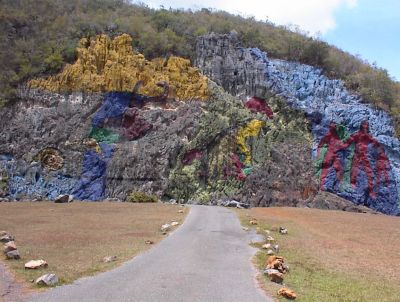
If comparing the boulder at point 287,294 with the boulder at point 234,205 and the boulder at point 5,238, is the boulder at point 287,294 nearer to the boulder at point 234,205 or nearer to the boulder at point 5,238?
the boulder at point 5,238

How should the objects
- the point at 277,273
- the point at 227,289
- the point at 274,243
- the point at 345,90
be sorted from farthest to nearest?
1. the point at 345,90
2. the point at 274,243
3. the point at 277,273
4. the point at 227,289

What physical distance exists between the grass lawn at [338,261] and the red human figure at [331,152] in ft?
64.1

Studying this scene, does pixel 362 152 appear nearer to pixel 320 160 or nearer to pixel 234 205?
pixel 320 160

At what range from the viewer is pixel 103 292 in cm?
1045

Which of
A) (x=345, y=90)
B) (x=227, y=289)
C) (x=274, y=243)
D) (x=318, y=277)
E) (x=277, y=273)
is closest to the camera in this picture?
(x=227, y=289)

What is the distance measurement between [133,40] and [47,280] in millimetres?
46885

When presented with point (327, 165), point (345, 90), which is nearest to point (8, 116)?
point (327, 165)

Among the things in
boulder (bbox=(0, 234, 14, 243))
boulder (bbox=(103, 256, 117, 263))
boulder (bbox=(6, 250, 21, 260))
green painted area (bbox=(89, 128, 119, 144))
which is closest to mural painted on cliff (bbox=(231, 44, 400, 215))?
green painted area (bbox=(89, 128, 119, 144))

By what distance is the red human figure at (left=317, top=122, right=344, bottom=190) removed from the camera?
4912 cm

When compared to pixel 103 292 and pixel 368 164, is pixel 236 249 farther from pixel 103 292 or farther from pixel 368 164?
pixel 368 164

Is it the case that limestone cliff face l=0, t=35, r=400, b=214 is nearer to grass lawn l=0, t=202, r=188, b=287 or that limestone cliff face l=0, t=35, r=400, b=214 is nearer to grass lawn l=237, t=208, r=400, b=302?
grass lawn l=0, t=202, r=188, b=287

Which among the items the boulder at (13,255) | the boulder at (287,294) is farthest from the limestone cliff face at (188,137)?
the boulder at (287,294)

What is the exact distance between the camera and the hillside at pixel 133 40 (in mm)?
53344

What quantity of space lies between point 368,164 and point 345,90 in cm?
1027
